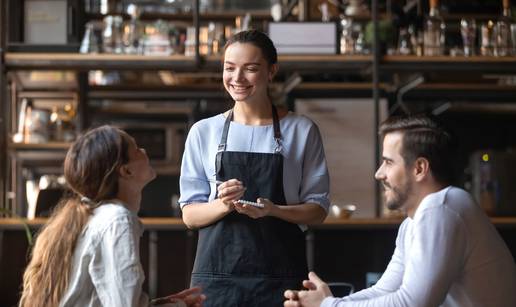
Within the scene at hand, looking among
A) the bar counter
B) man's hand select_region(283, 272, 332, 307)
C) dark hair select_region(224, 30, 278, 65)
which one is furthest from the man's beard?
the bar counter

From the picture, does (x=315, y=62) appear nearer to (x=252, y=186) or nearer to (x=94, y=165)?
(x=252, y=186)

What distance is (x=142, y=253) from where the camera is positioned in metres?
5.36

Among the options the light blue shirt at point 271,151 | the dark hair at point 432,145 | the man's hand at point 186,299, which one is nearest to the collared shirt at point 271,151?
the light blue shirt at point 271,151

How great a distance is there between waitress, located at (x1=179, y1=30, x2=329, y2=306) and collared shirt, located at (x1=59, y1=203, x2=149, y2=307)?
462mm

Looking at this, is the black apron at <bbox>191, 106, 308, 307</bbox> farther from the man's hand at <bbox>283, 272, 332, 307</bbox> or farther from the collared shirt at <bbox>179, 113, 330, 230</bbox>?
the man's hand at <bbox>283, 272, 332, 307</bbox>

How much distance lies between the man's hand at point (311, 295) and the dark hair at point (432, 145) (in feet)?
1.16

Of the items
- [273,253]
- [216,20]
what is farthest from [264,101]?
[216,20]

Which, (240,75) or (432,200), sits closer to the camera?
(432,200)

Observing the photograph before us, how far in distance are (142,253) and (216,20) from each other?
270cm

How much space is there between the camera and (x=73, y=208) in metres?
2.26

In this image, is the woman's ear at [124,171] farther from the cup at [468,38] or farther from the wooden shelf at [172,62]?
the cup at [468,38]

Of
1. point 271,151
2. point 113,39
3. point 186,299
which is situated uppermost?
point 113,39

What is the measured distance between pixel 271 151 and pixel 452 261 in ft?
2.76

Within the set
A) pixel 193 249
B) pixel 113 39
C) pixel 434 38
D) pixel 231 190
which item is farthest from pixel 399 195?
pixel 434 38
